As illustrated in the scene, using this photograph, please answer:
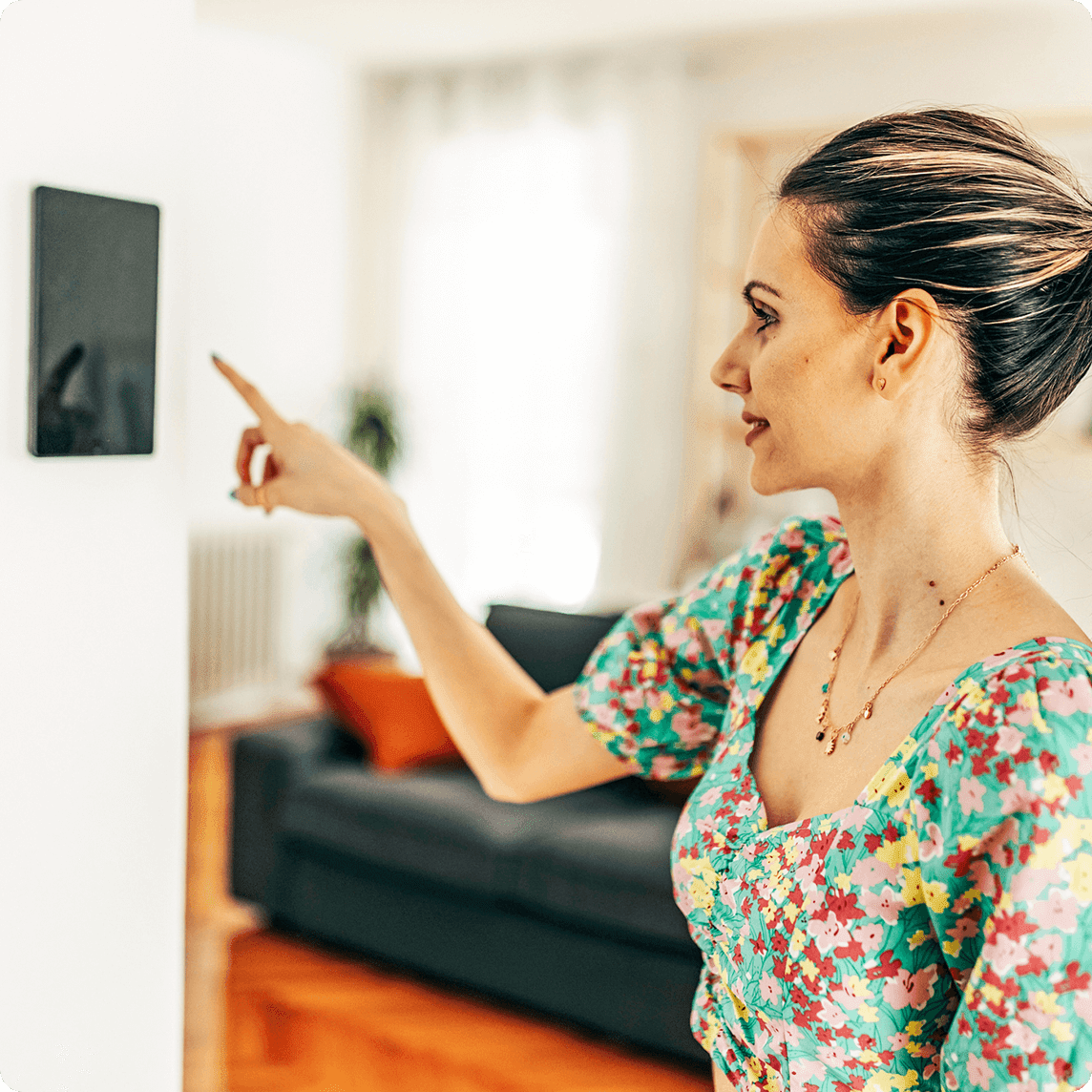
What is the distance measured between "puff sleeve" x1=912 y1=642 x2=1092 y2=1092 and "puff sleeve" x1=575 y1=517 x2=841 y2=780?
0.34 meters

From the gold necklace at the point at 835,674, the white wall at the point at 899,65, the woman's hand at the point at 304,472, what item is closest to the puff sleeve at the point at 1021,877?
the gold necklace at the point at 835,674

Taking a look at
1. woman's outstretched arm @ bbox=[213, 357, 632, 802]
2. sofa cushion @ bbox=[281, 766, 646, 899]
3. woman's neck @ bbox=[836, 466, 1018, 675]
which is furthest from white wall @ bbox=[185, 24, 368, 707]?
woman's neck @ bbox=[836, 466, 1018, 675]

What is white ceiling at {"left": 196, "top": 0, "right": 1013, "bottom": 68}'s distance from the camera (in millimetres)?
4004

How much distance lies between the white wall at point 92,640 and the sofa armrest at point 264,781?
6.45 feet

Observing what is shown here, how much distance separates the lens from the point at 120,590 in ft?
2.47

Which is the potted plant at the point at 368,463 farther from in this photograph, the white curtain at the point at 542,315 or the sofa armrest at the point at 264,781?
the sofa armrest at the point at 264,781

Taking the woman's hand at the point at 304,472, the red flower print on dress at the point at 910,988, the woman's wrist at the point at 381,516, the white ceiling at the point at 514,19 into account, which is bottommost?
the red flower print on dress at the point at 910,988

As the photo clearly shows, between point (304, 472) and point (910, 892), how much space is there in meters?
0.58

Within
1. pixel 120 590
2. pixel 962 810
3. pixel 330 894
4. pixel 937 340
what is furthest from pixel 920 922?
pixel 330 894

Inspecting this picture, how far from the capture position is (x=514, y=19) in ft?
14.1

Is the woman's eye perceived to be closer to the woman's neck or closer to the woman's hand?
the woman's neck

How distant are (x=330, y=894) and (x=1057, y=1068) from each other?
7.55ft

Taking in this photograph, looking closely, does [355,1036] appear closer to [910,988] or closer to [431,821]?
[431,821]

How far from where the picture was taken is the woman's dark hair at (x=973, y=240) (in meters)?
0.73
